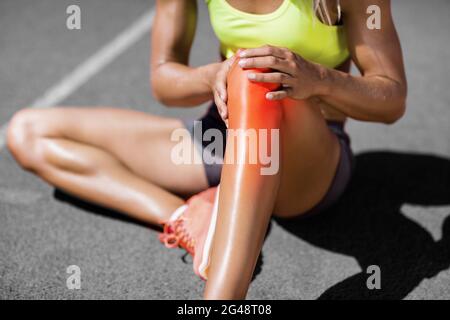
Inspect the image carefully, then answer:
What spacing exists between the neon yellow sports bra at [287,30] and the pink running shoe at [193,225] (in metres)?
0.41

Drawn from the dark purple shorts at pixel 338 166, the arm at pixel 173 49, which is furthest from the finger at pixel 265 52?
the dark purple shorts at pixel 338 166

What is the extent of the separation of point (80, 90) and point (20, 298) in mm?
1384

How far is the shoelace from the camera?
179 cm

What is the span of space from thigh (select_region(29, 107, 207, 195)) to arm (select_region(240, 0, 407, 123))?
0.53 m

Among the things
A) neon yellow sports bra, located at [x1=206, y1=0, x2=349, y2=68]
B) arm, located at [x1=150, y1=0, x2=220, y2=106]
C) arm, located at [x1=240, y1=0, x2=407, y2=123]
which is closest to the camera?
arm, located at [x1=240, y1=0, x2=407, y2=123]

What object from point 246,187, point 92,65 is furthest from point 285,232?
point 92,65

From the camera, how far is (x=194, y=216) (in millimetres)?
1797

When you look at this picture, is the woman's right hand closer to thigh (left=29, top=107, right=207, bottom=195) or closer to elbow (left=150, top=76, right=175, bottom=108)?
elbow (left=150, top=76, right=175, bottom=108)

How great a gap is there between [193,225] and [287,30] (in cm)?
59

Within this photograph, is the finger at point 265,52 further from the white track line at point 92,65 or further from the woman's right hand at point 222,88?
the white track line at point 92,65

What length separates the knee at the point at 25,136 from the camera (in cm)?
200

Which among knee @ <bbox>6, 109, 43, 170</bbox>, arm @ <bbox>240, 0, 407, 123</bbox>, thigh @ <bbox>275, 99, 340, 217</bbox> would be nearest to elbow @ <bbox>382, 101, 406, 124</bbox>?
arm @ <bbox>240, 0, 407, 123</bbox>

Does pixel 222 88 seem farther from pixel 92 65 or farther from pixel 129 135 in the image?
pixel 92 65
